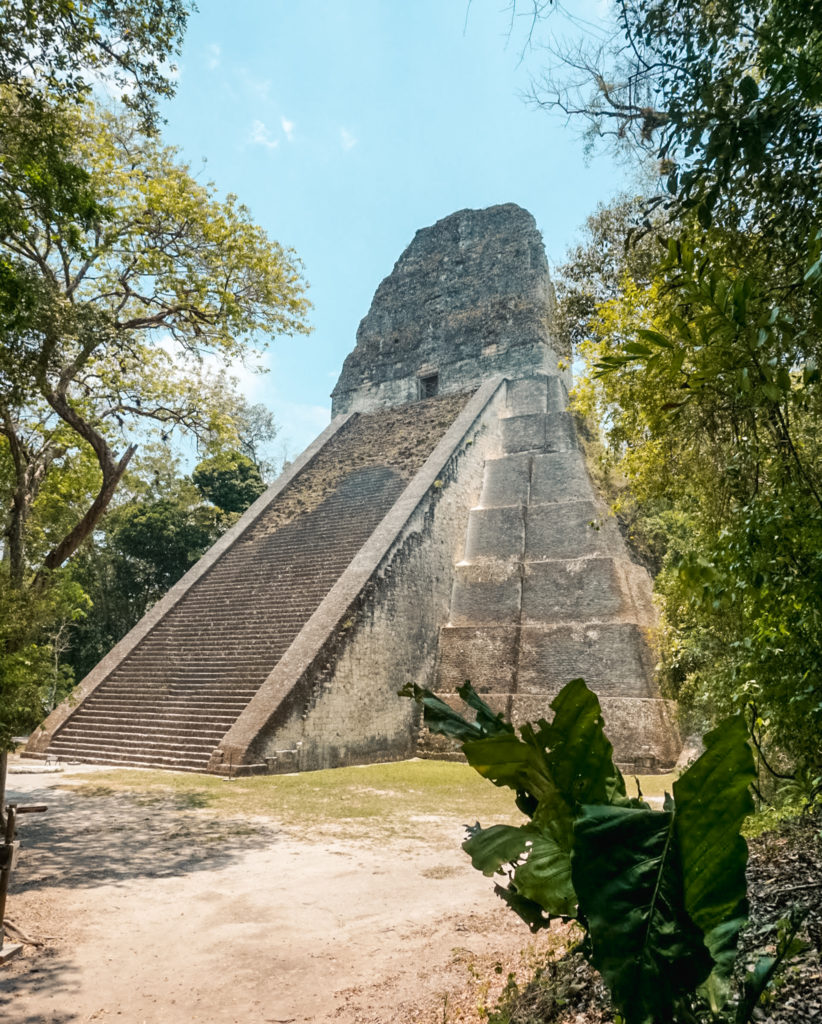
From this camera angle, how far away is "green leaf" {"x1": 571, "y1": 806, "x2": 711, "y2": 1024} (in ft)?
2.38

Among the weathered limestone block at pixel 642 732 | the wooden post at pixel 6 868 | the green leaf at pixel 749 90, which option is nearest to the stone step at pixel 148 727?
the weathered limestone block at pixel 642 732

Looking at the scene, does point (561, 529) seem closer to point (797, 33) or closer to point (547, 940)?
point (547, 940)

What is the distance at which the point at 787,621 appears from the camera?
292 cm

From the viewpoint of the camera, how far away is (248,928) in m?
3.68

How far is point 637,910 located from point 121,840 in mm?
5831

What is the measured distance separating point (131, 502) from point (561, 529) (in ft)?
44.5

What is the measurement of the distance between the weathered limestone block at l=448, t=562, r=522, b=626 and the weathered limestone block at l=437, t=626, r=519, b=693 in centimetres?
27

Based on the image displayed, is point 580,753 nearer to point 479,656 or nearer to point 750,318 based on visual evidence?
point 750,318

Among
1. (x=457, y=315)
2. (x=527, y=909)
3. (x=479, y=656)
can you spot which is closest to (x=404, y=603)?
(x=479, y=656)

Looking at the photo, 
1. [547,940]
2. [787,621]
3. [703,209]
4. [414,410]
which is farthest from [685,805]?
[414,410]

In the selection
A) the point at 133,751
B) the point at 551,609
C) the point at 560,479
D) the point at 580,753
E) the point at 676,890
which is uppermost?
the point at 560,479

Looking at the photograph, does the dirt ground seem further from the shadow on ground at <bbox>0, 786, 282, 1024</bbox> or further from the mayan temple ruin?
the mayan temple ruin

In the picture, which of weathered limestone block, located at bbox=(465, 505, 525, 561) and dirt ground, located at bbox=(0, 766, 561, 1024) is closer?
dirt ground, located at bbox=(0, 766, 561, 1024)

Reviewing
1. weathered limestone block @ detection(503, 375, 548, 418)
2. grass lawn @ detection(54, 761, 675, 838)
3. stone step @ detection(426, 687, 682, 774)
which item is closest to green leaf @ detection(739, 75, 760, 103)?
grass lawn @ detection(54, 761, 675, 838)
